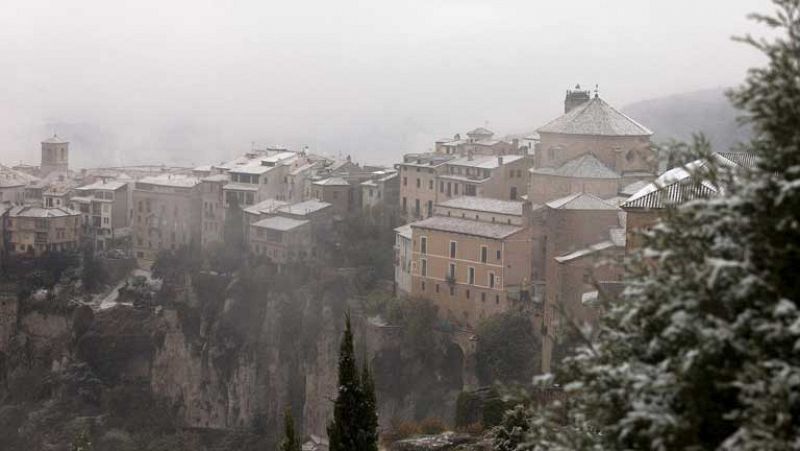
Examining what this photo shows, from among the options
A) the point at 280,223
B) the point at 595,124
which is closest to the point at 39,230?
the point at 280,223

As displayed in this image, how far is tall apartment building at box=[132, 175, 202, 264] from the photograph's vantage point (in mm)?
61531

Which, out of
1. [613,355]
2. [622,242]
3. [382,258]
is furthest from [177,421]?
[613,355]

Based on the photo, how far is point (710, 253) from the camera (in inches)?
272

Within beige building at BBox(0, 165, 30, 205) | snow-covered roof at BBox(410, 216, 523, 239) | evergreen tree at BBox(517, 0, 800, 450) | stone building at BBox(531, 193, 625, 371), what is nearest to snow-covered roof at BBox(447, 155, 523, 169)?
snow-covered roof at BBox(410, 216, 523, 239)

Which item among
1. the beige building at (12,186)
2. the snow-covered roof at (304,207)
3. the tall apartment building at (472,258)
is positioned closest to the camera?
the tall apartment building at (472,258)

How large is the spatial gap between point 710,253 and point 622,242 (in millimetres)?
29552

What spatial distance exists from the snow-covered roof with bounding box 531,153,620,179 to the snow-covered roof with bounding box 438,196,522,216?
79.0 inches

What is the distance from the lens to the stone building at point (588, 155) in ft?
146

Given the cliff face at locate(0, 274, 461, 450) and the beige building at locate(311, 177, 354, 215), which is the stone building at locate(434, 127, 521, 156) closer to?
the beige building at locate(311, 177, 354, 215)

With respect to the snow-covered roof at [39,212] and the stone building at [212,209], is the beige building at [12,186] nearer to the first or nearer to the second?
the snow-covered roof at [39,212]

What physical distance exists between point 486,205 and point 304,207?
12.4 metres

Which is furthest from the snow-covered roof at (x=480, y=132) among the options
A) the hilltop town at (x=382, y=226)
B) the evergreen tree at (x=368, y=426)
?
the evergreen tree at (x=368, y=426)

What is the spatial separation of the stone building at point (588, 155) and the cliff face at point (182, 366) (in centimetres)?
857

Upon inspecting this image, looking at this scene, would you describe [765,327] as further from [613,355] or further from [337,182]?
[337,182]
